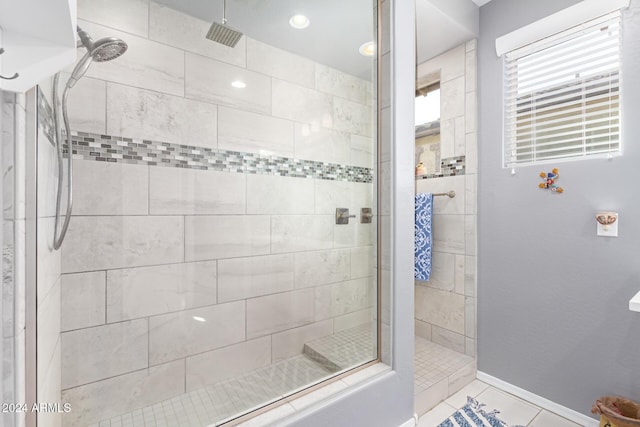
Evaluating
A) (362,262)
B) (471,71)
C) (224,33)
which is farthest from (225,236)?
(471,71)

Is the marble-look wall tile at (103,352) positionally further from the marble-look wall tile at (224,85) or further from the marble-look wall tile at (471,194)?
the marble-look wall tile at (471,194)

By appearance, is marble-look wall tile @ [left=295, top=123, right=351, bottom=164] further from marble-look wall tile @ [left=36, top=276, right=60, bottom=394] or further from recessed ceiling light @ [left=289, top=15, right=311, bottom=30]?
marble-look wall tile @ [left=36, top=276, right=60, bottom=394]

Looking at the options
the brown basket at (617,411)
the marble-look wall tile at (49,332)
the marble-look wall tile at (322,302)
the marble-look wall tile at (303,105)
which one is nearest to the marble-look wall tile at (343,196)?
the marble-look wall tile at (303,105)

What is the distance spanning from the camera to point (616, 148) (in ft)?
4.97

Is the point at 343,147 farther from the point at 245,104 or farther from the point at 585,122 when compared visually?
the point at 585,122

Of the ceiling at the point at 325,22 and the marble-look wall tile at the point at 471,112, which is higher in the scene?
the ceiling at the point at 325,22

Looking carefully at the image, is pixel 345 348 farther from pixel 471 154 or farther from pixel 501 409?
pixel 471 154

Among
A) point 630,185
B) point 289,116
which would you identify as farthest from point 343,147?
point 630,185

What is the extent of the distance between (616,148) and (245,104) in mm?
1960

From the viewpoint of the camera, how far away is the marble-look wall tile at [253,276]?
1.73 meters

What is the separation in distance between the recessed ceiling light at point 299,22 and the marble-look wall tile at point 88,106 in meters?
1.01

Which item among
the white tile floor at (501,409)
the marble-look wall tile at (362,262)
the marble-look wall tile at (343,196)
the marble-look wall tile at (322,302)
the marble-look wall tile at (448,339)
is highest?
the marble-look wall tile at (343,196)

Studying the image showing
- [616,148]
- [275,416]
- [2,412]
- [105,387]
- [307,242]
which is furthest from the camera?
[307,242]

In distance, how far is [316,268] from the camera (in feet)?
6.27
